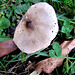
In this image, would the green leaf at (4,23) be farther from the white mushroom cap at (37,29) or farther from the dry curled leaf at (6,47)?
the white mushroom cap at (37,29)

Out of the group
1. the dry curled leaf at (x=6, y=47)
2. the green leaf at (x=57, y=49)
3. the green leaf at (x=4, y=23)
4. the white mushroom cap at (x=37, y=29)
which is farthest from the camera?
the green leaf at (x=4, y=23)

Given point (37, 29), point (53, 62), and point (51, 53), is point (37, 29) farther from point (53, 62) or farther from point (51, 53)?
point (53, 62)

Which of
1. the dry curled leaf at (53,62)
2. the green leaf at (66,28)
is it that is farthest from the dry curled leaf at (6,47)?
the green leaf at (66,28)

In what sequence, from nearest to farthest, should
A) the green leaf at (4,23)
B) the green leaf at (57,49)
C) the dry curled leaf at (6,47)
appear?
the green leaf at (57,49) < the dry curled leaf at (6,47) < the green leaf at (4,23)

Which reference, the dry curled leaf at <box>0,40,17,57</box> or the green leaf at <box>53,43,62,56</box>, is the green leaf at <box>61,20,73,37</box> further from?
the dry curled leaf at <box>0,40,17,57</box>

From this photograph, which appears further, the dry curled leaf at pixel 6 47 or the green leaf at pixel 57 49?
the dry curled leaf at pixel 6 47

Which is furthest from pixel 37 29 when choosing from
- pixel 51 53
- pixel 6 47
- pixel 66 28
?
pixel 6 47

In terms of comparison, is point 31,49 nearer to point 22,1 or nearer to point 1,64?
point 1,64

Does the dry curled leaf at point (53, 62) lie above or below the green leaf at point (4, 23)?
below
